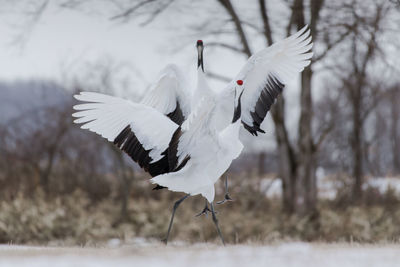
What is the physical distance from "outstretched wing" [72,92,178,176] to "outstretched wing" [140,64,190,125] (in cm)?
86

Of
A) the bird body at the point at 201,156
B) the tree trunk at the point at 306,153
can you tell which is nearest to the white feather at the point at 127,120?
the bird body at the point at 201,156

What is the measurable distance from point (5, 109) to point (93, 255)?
1381 inches

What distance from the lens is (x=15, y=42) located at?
7742 millimetres

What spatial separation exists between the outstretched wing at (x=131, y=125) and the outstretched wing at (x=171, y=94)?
0.86 m

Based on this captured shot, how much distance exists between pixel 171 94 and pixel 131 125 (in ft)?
3.25

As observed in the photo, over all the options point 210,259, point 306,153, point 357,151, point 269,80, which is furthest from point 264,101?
point 357,151

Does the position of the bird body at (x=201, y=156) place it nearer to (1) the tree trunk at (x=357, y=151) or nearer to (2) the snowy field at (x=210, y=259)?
(2) the snowy field at (x=210, y=259)

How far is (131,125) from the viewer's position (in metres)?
3.75

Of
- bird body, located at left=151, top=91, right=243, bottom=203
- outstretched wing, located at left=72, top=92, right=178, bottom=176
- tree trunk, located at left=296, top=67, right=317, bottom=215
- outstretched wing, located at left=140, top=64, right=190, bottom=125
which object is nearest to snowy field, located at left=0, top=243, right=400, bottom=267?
bird body, located at left=151, top=91, right=243, bottom=203

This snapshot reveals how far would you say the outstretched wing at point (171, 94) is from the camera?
15.1 feet

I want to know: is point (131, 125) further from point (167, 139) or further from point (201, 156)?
point (201, 156)

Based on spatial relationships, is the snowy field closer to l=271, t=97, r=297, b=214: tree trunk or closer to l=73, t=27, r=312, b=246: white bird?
l=73, t=27, r=312, b=246: white bird

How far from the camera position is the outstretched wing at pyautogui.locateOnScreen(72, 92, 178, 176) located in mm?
3688

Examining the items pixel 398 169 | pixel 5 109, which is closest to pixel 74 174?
pixel 398 169
